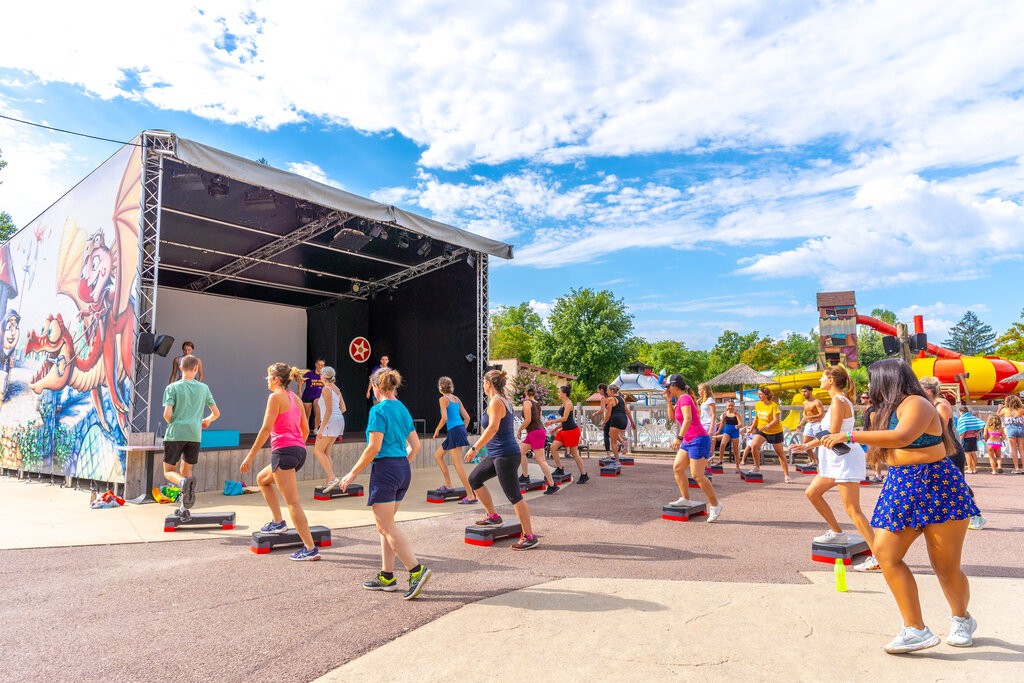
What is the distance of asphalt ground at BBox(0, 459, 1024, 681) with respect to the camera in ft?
10.8

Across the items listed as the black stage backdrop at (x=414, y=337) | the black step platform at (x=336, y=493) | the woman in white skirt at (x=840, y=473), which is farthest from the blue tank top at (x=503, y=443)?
the black stage backdrop at (x=414, y=337)

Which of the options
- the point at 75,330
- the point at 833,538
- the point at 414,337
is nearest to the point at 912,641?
the point at 833,538

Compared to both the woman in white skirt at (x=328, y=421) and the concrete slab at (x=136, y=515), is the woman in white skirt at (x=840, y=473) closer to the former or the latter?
the concrete slab at (x=136, y=515)

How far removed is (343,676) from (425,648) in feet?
1.59

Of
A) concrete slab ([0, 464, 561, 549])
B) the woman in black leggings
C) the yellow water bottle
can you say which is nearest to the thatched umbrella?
concrete slab ([0, 464, 561, 549])

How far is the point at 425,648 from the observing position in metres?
3.33

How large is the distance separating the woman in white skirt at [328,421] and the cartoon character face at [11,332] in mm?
8578

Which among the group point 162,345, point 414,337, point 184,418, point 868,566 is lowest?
point 868,566

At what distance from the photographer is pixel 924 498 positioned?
308cm

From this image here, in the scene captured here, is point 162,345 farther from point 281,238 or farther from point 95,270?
point 281,238

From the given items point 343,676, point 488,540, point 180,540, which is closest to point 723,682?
point 343,676

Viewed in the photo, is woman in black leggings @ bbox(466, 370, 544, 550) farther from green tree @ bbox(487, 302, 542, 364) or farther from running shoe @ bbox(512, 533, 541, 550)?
green tree @ bbox(487, 302, 542, 364)

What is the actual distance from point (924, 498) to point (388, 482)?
3.21 meters

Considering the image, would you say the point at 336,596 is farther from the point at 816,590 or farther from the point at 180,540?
the point at 816,590
